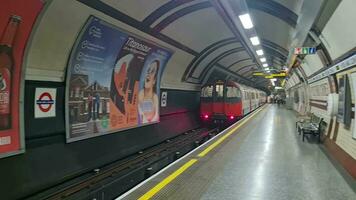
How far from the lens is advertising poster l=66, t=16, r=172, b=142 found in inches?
254

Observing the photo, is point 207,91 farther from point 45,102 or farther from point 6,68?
point 6,68

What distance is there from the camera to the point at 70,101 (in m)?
6.37

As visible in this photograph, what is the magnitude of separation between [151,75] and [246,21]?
386 centimetres

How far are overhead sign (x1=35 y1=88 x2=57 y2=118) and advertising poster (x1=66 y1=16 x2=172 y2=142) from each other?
1.13ft

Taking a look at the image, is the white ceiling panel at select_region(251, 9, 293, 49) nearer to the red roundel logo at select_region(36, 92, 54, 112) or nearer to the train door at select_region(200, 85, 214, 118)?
the train door at select_region(200, 85, 214, 118)

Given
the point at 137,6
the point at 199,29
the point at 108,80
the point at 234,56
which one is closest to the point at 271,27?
the point at 199,29

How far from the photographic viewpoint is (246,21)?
316 inches

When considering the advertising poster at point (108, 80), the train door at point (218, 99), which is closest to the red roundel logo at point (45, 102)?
the advertising poster at point (108, 80)

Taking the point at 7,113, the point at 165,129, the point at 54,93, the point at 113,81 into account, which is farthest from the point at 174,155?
the point at 7,113

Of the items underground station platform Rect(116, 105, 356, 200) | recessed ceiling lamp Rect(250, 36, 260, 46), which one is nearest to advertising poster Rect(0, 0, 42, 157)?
underground station platform Rect(116, 105, 356, 200)

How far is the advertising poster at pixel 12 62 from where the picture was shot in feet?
14.4

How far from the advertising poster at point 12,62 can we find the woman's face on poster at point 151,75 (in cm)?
539

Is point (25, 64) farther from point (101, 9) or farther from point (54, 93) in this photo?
point (101, 9)

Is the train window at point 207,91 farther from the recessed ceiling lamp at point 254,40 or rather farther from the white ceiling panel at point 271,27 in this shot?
the recessed ceiling lamp at point 254,40
